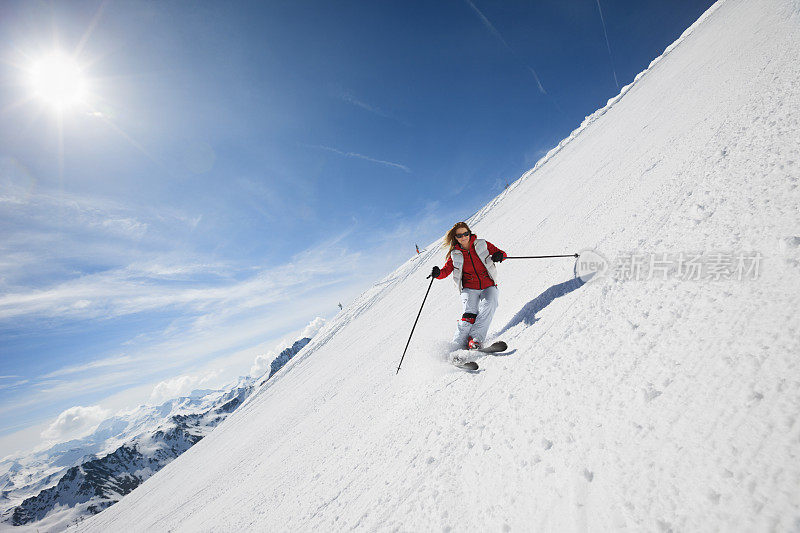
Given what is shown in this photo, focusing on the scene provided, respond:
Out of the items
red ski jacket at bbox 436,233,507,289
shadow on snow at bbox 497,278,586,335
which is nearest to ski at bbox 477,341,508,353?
shadow on snow at bbox 497,278,586,335

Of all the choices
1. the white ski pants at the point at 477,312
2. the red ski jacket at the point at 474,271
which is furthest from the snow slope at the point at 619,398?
the red ski jacket at the point at 474,271

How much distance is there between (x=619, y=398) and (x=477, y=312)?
2.80 m

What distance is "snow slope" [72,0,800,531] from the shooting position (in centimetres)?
166

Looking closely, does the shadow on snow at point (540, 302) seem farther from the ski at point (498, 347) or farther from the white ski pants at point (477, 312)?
the ski at point (498, 347)

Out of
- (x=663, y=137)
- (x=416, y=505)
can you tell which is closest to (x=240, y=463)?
(x=416, y=505)

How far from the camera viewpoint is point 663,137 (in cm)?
706

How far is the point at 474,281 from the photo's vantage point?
5.05 metres

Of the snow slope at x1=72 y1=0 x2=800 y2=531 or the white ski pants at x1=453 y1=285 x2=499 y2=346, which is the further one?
the white ski pants at x1=453 y1=285 x2=499 y2=346

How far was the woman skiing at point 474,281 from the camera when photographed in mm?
4785

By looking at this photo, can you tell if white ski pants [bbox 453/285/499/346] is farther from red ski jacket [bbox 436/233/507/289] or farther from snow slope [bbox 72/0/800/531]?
snow slope [bbox 72/0/800/531]

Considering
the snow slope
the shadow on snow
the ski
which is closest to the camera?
the snow slope

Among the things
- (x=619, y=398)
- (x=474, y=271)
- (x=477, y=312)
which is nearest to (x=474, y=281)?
(x=474, y=271)

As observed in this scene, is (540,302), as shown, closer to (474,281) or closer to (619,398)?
(474,281)

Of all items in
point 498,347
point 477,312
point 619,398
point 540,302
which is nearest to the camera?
point 619,398
